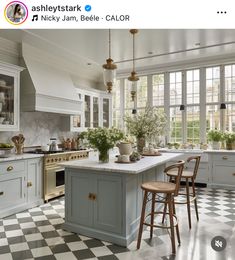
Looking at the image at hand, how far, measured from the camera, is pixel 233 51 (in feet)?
18.4

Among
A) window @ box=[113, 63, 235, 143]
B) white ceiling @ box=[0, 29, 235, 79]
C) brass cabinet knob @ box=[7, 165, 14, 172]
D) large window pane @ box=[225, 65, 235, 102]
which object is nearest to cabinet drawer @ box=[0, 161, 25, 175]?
brass cabinet knob @ box=[7, 165, 14, 172]

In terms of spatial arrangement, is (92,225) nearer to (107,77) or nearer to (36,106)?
(107,77)

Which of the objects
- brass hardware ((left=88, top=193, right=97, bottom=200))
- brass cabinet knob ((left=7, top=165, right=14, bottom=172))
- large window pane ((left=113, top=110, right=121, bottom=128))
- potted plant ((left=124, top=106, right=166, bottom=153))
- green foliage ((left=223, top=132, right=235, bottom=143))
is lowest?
brass hardware ((left=88, top=193, right=97, bottom=200))

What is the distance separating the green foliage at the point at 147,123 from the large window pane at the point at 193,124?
9.16 feet

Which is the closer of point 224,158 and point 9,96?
point 9,96

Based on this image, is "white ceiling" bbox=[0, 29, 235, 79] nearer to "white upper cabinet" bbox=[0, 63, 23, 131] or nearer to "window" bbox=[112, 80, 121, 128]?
"white upper cabinet" bbox=[0, 63, 23, 131]

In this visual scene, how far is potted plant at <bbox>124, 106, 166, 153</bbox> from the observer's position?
392 cm

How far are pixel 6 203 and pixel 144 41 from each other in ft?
12.5

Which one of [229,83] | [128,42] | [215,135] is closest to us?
[128,42]

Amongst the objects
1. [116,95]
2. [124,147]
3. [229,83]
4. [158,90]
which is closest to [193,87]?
[229,83]

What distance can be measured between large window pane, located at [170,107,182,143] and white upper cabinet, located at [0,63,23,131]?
162 inches

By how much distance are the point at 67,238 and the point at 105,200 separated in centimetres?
70

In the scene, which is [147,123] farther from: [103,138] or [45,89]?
[45,89]

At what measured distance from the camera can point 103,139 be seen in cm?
312
